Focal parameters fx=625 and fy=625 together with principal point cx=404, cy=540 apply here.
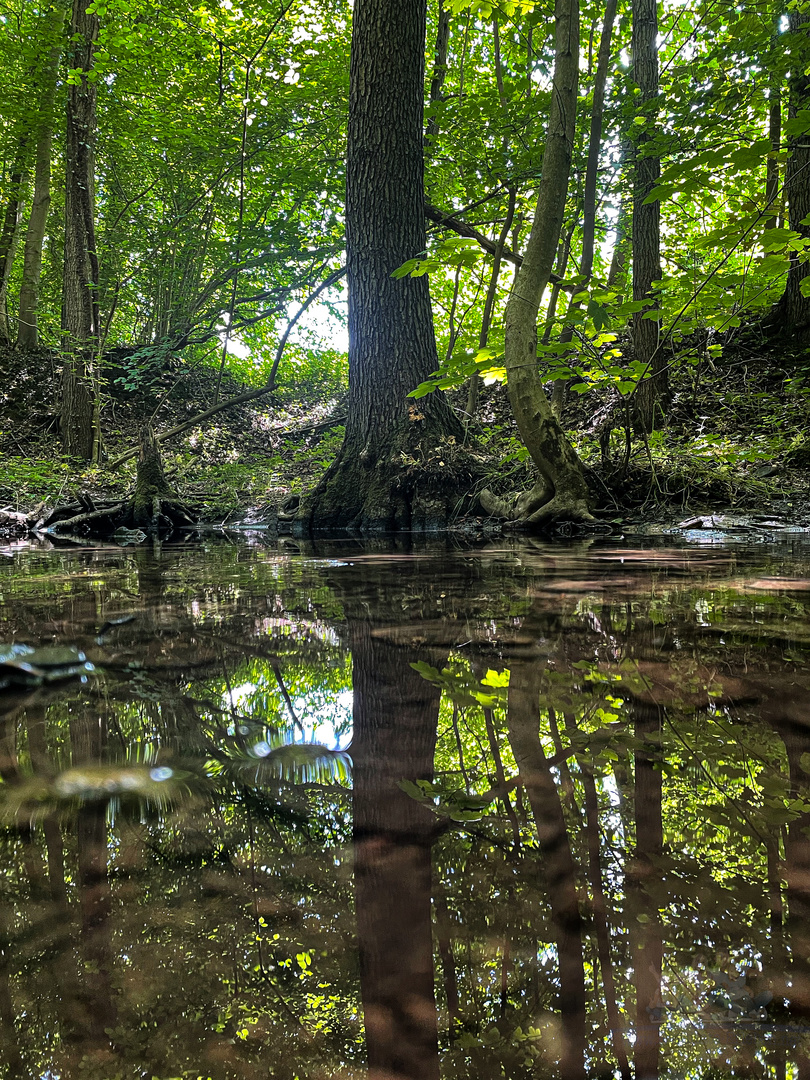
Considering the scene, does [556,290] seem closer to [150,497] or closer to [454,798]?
[150,497]

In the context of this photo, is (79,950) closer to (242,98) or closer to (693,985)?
(693,985)

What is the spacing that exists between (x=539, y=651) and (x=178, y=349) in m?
7.65

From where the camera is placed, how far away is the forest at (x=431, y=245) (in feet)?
14.9

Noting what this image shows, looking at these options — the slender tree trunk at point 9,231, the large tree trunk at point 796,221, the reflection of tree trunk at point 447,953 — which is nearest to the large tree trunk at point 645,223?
the large tree trunk at point 796,221

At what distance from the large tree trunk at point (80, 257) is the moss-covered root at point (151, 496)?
9.18 ft

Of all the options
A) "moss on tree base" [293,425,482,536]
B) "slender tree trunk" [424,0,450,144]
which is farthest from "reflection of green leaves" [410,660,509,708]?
"slender tree trunk" [424,0,450,144]

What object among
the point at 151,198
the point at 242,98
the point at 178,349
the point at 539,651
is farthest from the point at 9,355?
the point at 539,651

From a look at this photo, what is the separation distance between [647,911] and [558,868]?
93 mm

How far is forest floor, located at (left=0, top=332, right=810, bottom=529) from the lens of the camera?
16.7ft

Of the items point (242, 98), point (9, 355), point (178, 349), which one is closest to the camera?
point (242, 98)

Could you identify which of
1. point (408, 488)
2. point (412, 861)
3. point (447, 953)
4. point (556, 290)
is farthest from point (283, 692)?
point (556, 290)

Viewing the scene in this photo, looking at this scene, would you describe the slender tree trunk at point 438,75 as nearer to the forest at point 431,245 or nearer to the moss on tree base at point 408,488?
the forest at point 431,245

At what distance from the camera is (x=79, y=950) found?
543 millimetres

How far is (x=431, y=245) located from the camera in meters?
8.62
